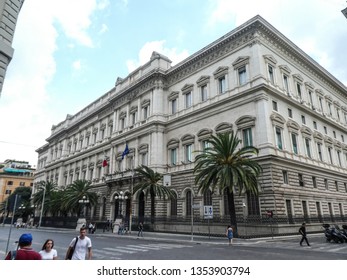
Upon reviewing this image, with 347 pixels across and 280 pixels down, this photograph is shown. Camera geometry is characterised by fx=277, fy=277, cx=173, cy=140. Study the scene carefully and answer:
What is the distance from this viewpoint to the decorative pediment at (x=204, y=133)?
2998 cm

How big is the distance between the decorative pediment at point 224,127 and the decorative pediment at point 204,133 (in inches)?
36.5

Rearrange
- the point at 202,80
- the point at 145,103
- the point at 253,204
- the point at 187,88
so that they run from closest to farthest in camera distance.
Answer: the point at 253,204 < the point at 202,80 < the point at 187,88 < the point at 145,103

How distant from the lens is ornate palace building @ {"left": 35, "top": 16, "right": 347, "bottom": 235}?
985 inches

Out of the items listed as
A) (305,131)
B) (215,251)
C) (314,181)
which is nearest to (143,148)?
(305,131)

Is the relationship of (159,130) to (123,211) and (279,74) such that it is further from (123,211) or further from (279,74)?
(279,74)

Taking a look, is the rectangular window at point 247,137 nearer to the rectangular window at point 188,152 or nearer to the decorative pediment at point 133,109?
the rectangular window at point 188,152

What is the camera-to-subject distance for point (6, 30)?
535 inches

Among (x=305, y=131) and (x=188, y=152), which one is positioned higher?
(x=305, y=131)

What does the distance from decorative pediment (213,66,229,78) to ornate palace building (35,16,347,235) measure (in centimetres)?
11

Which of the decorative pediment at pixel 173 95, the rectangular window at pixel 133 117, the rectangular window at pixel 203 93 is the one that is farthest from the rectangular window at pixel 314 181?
the rectangular window at pixel 133 117

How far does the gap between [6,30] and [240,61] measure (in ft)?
71.0

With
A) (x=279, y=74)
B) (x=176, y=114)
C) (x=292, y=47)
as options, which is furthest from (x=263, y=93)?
(x=176, y=114)

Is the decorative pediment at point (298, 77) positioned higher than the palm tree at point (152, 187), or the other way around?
the decorative pediment at point (298, 77)

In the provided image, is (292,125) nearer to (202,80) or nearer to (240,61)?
(240,61)
